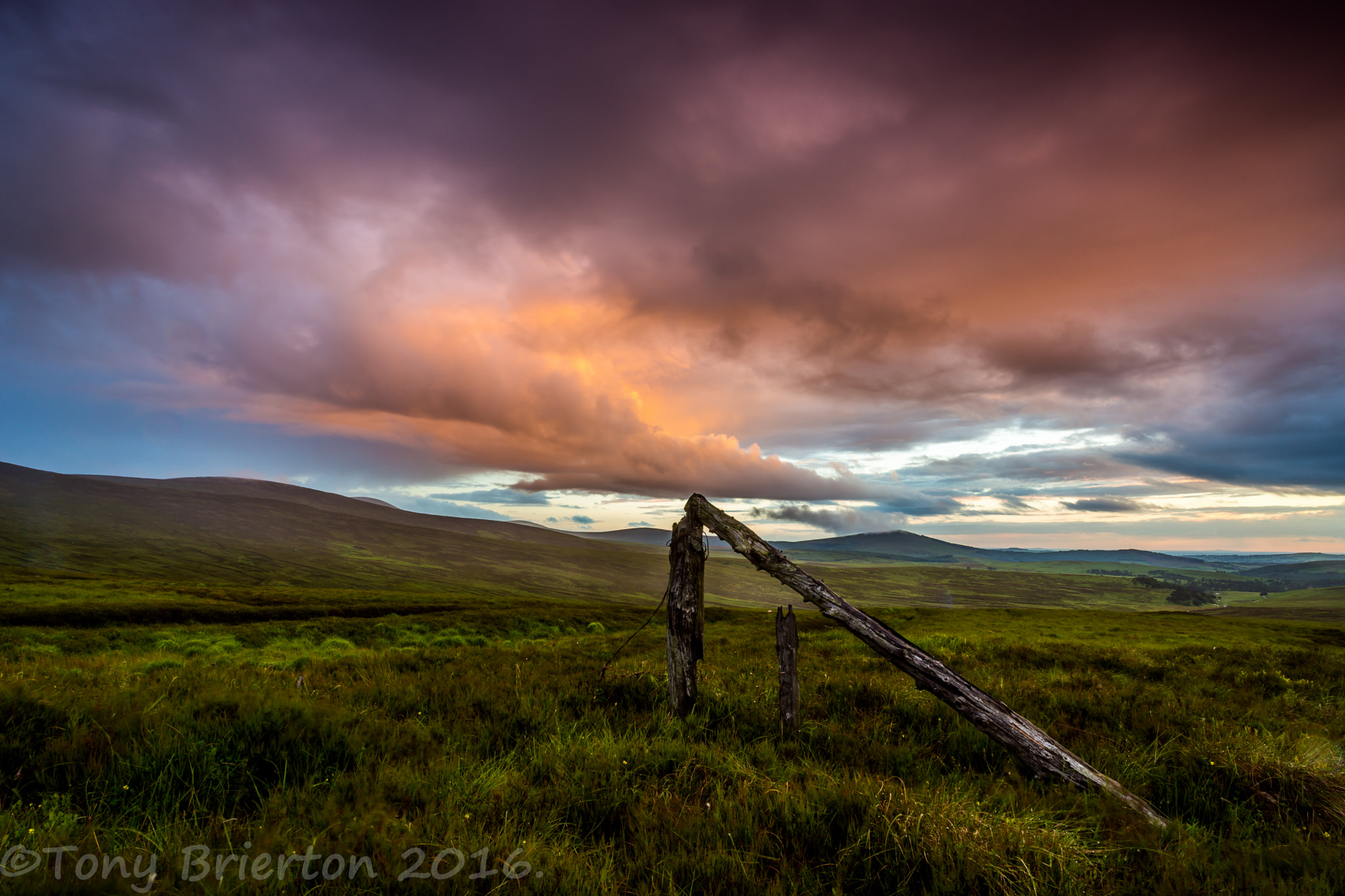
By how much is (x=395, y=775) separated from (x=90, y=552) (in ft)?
760

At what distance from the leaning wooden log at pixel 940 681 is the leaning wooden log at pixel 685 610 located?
0.37m

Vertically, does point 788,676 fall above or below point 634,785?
above

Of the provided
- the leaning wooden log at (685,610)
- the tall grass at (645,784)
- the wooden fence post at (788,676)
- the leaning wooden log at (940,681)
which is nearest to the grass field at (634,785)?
the tall grass at (645,784)

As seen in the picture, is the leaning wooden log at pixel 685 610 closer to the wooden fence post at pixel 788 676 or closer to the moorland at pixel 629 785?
the moorland at pixel 629 785

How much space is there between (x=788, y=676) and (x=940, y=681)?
66.2 inches

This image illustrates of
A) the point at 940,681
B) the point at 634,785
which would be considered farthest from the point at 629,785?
the point at 940,681

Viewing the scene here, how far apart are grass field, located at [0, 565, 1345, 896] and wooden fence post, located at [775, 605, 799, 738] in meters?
0.20

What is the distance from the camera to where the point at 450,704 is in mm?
6867

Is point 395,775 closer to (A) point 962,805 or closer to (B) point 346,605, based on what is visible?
(A) point 962,805

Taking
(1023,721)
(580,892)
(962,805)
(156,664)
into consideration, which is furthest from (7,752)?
(1023,721)

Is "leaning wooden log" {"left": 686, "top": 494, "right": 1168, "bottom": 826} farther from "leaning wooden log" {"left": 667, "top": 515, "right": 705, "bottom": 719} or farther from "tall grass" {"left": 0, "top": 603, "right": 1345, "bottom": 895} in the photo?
"leaning wooden log" {"left": 667, "top": 515, "right": 705, "bottom": 719}

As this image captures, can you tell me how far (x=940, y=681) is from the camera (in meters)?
5.79

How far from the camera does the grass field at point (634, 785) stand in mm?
3338

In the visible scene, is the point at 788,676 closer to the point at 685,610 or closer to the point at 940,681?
the point at 685,610
